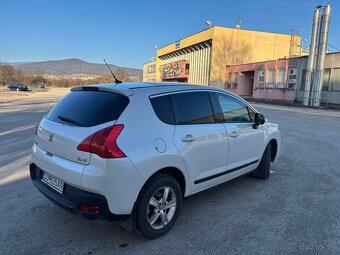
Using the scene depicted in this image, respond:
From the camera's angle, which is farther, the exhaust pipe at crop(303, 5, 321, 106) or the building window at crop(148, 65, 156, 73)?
the building window at crop(148, 65, 156, 73)

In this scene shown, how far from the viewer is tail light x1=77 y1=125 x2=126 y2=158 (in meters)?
2.43

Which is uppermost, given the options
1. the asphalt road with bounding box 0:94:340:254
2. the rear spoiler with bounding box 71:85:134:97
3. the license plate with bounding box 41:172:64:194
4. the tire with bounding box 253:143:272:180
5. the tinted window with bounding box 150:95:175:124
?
the rear spoiler with bounding box 71:85:134:97


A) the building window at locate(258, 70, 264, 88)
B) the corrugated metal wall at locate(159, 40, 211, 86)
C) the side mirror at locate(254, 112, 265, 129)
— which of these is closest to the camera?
the side mirror at locate(254, 112, 265, 129)

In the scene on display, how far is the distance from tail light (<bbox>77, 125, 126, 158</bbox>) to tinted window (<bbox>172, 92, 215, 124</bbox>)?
2.81ft

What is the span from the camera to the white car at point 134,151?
247 centimetres

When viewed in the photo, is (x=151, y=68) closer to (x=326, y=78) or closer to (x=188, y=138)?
(x=326, y=78)

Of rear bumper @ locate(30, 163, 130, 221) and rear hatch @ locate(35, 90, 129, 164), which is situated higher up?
rear hatch @ locate(35, 90, 129, 164)

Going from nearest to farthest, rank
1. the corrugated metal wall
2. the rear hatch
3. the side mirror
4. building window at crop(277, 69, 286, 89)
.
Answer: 1. the rear hatch
2. the side mirror
3. building window at crop(277, 69, 286, 89)
4. the corrugated metal wall

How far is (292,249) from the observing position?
2.76 m

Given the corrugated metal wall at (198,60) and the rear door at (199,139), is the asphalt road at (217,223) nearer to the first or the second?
the rear door at (199,139)

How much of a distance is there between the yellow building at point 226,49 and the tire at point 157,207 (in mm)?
39143

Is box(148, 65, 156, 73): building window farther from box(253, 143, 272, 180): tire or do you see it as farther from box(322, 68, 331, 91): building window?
box(253, 143, 272, 180): tire

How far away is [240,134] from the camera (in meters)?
3.92

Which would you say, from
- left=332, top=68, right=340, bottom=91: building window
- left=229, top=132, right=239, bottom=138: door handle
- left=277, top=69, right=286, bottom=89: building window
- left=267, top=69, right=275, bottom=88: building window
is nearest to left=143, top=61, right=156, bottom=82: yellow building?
left=267, top=69, right=275, bottom=88: building window
